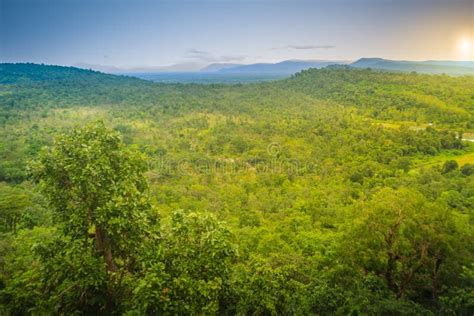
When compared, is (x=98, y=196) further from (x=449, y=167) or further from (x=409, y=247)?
(x=449, y=167)

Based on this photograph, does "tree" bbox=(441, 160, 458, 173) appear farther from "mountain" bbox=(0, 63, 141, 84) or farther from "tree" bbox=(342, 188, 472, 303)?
"mountain" bbox=(0, 63, 141, 84)

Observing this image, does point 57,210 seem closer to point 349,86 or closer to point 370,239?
point 370,239

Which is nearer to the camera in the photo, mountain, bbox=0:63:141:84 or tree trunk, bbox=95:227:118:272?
tree trunk, bbox=95:227:118:272

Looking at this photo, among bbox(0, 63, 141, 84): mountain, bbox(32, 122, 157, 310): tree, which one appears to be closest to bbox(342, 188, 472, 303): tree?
bbox(32, 122, 157, 310): tree

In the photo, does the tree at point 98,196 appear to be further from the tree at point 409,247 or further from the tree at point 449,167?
the tree at point 449,167

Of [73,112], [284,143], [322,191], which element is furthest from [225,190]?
[73,112]

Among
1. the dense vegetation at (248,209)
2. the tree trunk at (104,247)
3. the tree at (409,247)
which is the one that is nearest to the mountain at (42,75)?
the dense vegetation at (248,209)
